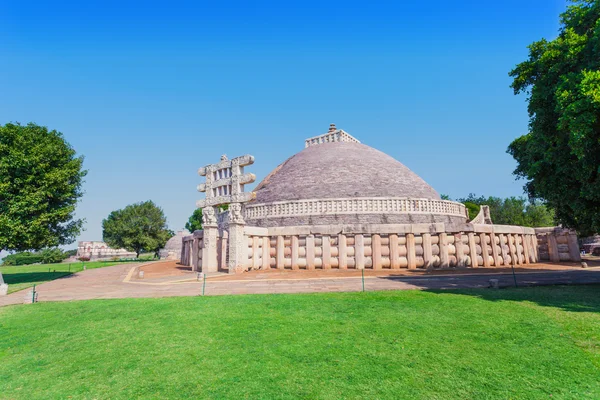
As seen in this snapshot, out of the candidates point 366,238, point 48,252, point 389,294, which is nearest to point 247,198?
point 366,238

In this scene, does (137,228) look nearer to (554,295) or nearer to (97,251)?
(97,251)

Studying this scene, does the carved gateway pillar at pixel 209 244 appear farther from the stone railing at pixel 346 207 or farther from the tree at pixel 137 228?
the tree at pixel 137 228

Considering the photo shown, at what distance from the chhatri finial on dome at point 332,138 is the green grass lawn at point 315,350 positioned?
33.6m

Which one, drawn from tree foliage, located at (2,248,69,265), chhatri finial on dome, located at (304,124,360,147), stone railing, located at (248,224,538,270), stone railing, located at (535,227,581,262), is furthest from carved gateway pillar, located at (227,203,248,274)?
tree foliage, located at (2,248,69,265)

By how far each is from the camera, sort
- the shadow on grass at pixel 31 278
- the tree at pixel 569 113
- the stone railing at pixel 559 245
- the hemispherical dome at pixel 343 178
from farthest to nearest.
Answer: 1. the hemispherical dome at pixel 343 178
2. the stone railing at pixel 559 245
3. the shadow on grass at pixel 31 278
4. the tree at pixel 569 113

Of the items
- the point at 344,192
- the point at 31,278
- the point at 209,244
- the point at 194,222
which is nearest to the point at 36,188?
the point at 31,278

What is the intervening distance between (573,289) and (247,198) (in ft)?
49.5

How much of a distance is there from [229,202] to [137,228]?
126 feet

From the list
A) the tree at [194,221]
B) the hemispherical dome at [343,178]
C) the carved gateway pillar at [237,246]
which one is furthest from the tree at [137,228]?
the carved gateway pillar at [237,246]

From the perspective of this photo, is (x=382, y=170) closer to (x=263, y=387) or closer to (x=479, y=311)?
(x=479, y=311)

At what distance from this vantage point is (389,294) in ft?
28.2

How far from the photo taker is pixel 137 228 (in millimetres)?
50125

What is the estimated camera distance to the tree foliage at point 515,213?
52.6 meters

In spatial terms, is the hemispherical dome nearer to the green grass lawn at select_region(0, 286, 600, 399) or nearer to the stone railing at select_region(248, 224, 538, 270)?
the stone railing at select_region(248, 224, 538, 270)
